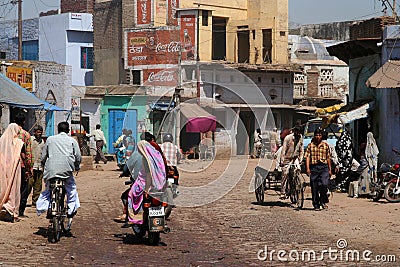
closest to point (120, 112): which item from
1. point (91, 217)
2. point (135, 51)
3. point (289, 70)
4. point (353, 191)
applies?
point (135, 51)

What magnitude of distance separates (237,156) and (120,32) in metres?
12.6

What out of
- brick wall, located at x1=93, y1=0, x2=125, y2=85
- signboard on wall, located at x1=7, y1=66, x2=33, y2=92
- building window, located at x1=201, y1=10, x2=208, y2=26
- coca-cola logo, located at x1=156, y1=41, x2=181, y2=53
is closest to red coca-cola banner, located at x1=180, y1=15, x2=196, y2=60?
coca-cola logo, located at x1=156, y1=41, x2=181, y2=53

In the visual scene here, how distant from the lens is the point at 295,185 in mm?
16031

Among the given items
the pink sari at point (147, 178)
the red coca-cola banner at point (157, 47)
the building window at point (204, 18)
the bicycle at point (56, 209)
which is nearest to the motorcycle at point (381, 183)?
the pink sari at point (147, 178)

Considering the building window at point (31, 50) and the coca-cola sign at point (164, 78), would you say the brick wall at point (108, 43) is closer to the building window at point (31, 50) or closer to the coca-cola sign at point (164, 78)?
the coca-cola sign at point (164, 78)

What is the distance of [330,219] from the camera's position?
46.1 ft

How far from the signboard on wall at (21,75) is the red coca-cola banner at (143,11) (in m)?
Answer: 17.6

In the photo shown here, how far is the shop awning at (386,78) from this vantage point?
60.2 feet

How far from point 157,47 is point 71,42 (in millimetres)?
11549

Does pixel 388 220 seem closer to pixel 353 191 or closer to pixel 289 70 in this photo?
pixel 353 191

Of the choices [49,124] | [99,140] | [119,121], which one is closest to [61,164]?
[99,140]

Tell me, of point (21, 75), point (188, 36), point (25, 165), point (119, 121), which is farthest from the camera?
point (188, 36)

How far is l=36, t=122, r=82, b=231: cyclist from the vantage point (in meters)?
11.2

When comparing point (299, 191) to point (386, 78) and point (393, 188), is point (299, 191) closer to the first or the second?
point (393, 188)
